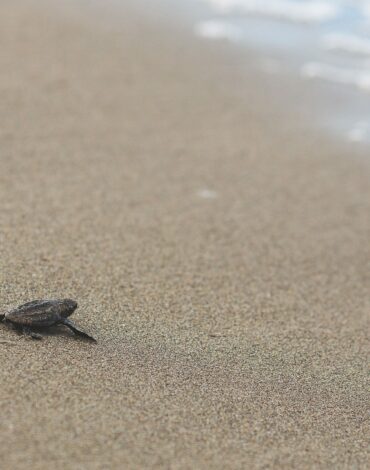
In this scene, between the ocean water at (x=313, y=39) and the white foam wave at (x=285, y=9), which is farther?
the white foam wave at (x=285, y=9)

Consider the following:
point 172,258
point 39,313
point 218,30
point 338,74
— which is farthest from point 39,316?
point 218,30

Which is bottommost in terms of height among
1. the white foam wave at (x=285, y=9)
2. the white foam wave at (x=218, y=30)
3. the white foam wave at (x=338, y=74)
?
the white foam wave at (x=338, y=74)

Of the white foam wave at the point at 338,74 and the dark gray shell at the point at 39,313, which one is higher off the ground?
the white foam wave at the point at 338,74

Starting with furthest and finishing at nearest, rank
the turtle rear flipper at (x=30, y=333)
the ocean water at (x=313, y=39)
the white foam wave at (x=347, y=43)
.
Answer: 1. the white foam wave at (x=347, y=43)
2. the ocean water at (x=313, y=39)
3. the turtle rear flipper at (x=30, y=333)

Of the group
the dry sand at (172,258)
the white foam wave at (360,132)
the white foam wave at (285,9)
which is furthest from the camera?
the white foam wave at (285,9)

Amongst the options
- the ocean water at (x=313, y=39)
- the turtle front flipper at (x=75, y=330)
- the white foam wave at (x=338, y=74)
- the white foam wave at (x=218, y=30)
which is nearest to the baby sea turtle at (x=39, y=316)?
the turtle front flipper at (x=75, y=330)

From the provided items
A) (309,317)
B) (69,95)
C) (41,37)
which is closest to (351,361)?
(309,317)

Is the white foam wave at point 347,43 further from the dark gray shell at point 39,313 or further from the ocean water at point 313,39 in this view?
the dark gray shell at point 39,313

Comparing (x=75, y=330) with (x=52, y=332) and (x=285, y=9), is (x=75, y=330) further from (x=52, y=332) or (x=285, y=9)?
(x=285, y=9)
